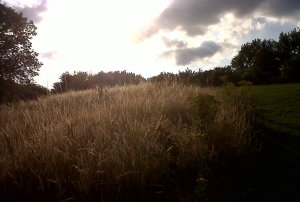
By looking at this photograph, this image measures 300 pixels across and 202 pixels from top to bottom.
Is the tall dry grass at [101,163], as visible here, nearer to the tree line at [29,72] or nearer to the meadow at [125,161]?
the meadow at [125,161]

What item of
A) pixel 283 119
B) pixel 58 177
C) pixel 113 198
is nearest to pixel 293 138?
pixel 283 119

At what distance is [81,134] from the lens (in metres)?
5.96

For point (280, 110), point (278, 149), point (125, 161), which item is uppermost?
point (280, 110)

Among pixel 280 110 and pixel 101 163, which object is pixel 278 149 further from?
pixel 101 163

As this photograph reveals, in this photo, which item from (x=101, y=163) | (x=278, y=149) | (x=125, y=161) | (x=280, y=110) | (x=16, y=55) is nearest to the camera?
(x=101, y=163)

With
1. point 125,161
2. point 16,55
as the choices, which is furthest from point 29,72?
point 125,161

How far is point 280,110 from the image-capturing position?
803 centimetres

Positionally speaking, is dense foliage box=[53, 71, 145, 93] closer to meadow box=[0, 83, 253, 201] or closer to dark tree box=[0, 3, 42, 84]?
dark tree box=[0, 3, 42, 84]

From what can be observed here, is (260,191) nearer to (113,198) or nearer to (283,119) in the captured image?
(113,198)

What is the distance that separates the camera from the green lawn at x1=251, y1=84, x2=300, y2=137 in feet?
22.6

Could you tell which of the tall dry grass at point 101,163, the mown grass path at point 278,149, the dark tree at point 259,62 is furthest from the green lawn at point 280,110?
the dark tree at point 259,62

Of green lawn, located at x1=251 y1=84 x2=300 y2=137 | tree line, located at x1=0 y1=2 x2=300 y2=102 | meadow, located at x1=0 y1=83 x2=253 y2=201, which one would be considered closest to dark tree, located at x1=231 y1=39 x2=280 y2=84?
tree line, located at x1=0 y1=2 x2=300 y2=102

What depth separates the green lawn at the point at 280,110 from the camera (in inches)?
271

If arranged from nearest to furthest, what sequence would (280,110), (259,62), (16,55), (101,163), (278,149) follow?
(101,163), (278,149), (280,110), (16,55), (259,62)
